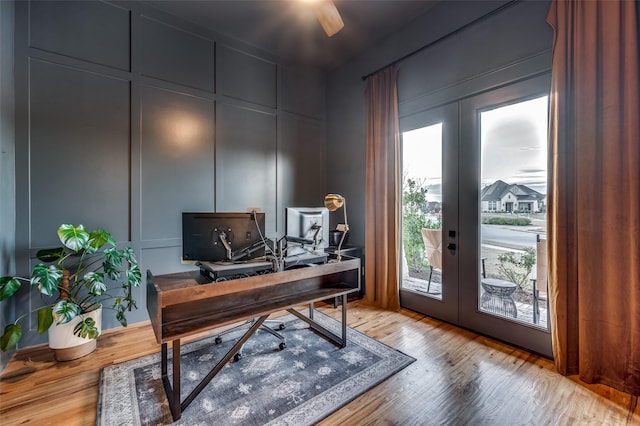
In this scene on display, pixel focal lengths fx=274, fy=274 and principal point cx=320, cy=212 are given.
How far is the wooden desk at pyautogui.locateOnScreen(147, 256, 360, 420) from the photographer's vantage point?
1.61m

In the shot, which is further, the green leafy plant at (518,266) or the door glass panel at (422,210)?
the door glass panel at (422,210)

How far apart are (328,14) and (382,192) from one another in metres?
1.94

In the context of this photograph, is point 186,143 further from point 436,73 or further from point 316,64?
point 436,73

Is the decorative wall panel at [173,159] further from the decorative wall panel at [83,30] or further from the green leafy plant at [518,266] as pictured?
the green leafy plant at [518,266]

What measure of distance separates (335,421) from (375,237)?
221 cm

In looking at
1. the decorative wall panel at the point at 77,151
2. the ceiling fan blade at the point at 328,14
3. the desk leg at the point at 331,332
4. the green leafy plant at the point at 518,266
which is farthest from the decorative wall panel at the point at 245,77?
the green leafy plant at the point at 518,266

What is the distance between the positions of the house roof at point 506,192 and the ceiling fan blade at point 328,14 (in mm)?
1980

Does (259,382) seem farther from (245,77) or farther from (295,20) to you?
(295,20)

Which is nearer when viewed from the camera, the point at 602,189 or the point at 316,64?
the point at 602,189

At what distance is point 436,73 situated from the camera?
117 inches

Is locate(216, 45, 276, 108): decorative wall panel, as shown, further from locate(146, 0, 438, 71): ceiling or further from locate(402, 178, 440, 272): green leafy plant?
locate(402, 178, 440, 272): green leafy plant

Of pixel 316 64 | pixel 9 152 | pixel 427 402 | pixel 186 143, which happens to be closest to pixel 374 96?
pixel 316 64

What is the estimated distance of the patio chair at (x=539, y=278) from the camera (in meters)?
2.29

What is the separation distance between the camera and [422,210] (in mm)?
3162
